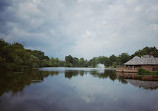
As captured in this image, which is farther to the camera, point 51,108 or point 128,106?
point 128,106

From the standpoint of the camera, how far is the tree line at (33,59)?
36.7 meters

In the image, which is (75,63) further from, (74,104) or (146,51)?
(74,104)

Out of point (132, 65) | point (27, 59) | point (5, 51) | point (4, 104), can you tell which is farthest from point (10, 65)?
point (132, 65)

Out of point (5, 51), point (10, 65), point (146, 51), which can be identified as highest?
point (146, 51)

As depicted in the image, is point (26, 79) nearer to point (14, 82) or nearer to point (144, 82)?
point (14, 82)

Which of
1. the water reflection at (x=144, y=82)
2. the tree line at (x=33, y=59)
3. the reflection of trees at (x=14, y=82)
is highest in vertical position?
the tree line at (x=33, y=59)

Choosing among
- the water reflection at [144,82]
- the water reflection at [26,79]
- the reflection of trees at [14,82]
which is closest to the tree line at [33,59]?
the water reflection at [26,79]

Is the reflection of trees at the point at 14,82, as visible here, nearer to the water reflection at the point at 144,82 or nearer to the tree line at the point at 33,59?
the water reflection at the point at 144,82

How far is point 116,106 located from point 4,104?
281 inches

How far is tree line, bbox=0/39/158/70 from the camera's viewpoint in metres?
36.7

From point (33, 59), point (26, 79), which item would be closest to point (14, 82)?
point (26, 79)

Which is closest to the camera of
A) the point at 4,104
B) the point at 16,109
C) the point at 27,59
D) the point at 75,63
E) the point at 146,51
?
the point at 16,109

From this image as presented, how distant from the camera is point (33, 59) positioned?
62.9 metres

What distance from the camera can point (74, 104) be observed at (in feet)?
27.5
